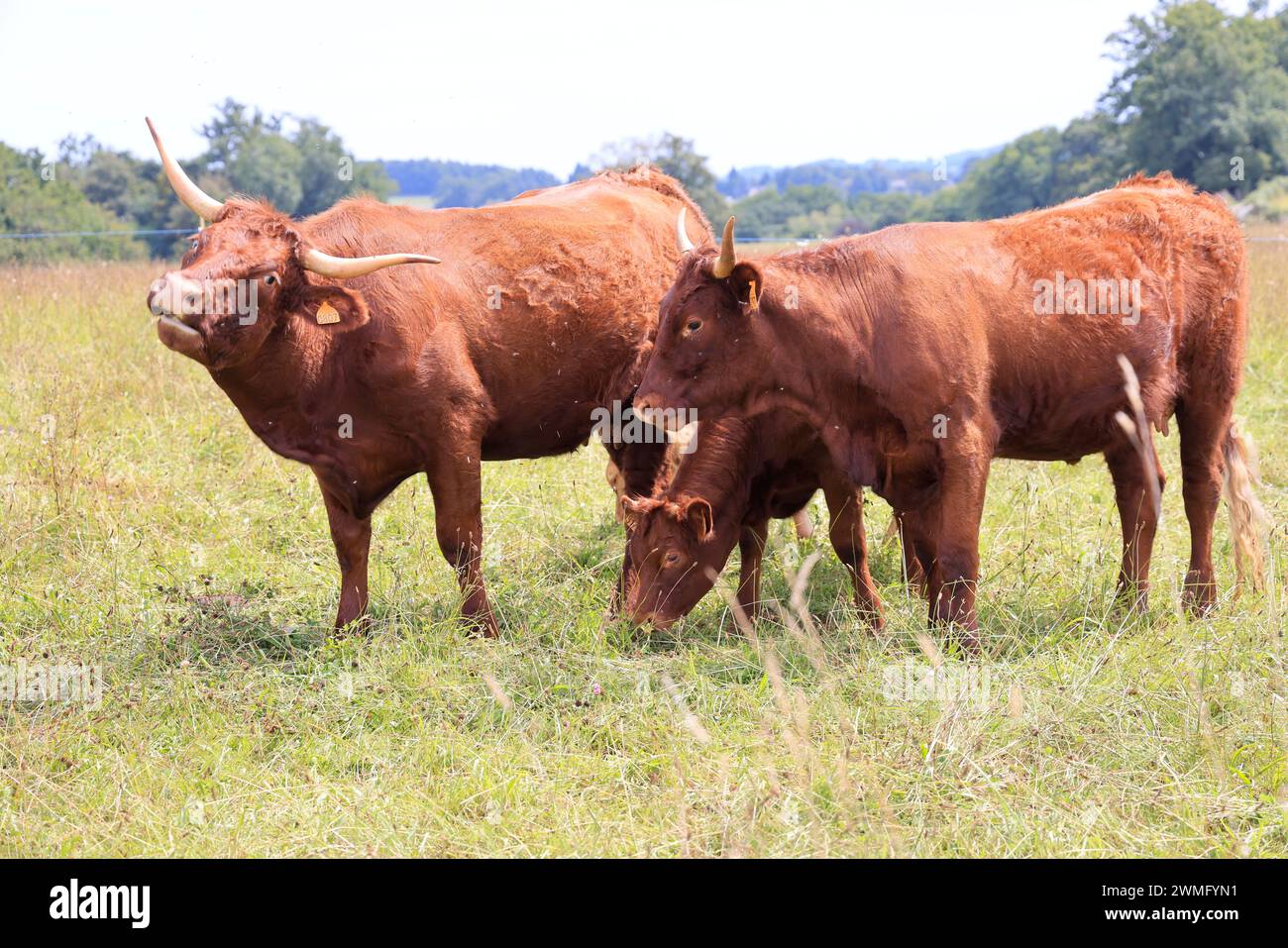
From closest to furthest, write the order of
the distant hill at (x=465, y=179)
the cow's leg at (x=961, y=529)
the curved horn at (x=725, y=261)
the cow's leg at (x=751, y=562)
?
the curved horn at (x=725, y=261)
the cow's leg at (x=961, y=529)
the cow's leg at (x=751, y=562)
the distant hill at (x=465, y=179)

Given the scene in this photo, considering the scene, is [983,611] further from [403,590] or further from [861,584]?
[403,590]

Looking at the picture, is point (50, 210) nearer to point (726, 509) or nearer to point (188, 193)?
point (188, 193)

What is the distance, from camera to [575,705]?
4.80 m

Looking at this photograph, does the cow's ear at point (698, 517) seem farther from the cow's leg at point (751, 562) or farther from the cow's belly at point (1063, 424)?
the cow's belly at point (1063, 424)

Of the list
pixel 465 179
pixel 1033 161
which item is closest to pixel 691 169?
pixel 465 179

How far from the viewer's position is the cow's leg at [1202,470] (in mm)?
6141

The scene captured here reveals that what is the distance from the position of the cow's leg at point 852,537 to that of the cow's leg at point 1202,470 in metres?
1.51

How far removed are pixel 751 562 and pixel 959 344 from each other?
1.53 meters

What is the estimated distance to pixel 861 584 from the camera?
6.13m

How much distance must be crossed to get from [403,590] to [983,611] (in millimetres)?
2662

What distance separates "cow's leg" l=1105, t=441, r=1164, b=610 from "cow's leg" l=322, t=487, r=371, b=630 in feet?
11.4

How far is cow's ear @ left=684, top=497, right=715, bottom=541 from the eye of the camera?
5633 millimetres

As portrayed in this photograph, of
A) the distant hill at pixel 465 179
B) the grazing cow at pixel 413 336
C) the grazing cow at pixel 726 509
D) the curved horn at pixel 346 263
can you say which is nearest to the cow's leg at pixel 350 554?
the grazing cow at pixel 413 336
